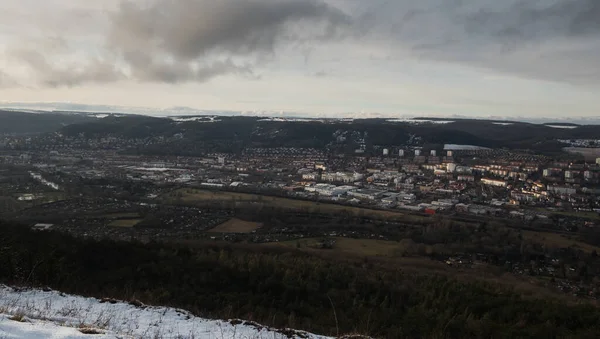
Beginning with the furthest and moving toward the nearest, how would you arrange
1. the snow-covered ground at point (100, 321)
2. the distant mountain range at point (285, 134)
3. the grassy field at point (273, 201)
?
the distant mountain range at point (285, 134) < the grassy field at point (273, 201) < the snow-covered ground at point (100, 321)

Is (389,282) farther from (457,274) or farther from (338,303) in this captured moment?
(457,274)

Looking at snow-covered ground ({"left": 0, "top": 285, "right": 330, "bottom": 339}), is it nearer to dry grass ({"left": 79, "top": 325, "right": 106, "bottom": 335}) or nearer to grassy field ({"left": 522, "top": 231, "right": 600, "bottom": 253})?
dry grass ({"left": 79, "top": 325, "right": 106, "bottom": 335})

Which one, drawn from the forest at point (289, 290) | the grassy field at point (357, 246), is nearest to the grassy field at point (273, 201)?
the grassy field at point (357, 246)

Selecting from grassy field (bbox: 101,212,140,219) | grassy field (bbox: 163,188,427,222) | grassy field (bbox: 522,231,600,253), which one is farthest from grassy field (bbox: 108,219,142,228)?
grassy field (bbox: 522,231,600,253)

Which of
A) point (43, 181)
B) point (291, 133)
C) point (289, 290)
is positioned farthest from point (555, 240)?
point (291, 133)

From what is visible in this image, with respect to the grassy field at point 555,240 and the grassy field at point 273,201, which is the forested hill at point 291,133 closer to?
the grassy field at point 273,201

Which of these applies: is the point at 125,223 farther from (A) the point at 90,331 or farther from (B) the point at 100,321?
(A) the point at 90,331
